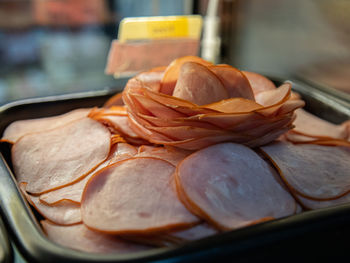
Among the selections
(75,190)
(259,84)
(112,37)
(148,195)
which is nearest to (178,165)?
(148,195)

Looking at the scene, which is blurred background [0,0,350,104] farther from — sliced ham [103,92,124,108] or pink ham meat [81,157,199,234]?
pink ham meat [81,157,199,234]

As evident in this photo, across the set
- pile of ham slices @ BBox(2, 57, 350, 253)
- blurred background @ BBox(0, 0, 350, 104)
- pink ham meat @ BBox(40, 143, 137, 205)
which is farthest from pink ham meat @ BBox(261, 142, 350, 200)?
blurred background @ BBox(0, 0, 350, 104)

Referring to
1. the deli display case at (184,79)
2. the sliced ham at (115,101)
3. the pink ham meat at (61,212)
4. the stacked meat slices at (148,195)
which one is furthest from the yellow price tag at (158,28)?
the pink ham meat at (61,212)

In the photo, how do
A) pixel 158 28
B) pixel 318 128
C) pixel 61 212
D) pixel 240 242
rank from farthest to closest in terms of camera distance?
pixel 158 28, pixel 318 128, pixel 61 212, pixel 240 242

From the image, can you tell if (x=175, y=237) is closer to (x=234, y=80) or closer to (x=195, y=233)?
(x=195, y=233)

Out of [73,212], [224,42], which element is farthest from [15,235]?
[224,42]

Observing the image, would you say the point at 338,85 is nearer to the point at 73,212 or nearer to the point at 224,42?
the point at 224,42
